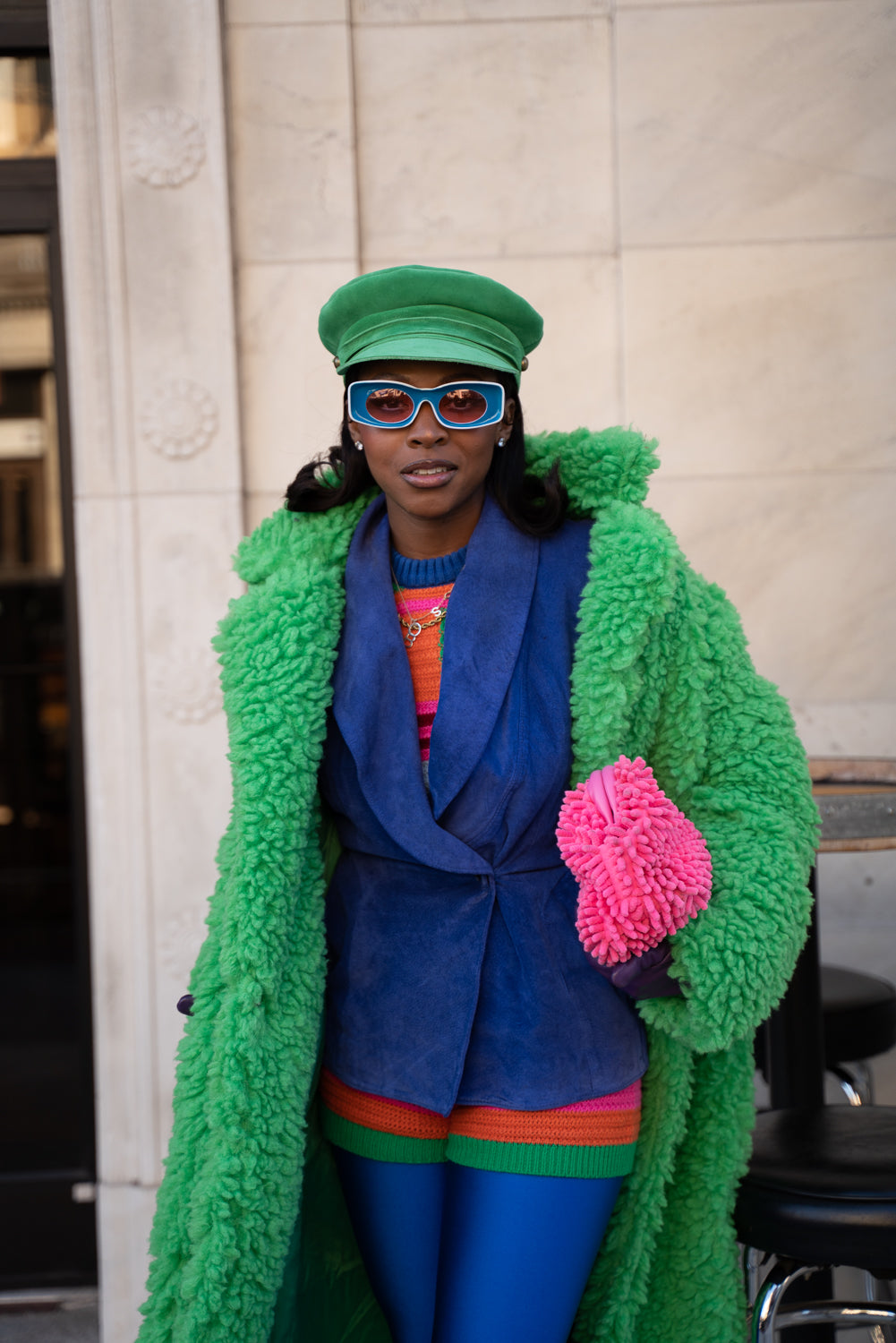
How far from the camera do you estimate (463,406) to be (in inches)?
61.5

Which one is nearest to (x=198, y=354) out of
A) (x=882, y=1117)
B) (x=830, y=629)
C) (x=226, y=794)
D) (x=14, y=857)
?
(x=226, y=794)

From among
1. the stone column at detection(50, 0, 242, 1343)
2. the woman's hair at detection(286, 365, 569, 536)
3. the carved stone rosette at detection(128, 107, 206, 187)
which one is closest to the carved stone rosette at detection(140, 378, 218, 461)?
the stone column at detection(50, 0, 242, 1343)

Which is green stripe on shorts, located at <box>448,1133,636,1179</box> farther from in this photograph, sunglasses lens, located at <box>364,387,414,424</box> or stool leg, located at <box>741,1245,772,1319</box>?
sunglasses lens, located at <box>364,387,414,424</box>

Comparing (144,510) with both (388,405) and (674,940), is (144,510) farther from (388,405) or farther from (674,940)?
(674,940)

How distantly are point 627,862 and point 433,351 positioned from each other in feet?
2.26

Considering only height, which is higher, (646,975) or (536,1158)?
(646,975)

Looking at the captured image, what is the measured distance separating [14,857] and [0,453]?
3.02 m

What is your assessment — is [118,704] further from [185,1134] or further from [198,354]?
[185,1134]

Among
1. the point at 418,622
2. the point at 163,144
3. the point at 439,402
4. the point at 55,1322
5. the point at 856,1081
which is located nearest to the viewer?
the point at 439,402

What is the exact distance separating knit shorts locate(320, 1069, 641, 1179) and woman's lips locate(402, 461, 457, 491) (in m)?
0.81

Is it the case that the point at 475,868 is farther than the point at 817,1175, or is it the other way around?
the point at 817,1175

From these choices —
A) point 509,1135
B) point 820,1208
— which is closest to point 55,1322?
point 509,1135

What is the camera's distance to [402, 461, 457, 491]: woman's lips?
1571 millimetres

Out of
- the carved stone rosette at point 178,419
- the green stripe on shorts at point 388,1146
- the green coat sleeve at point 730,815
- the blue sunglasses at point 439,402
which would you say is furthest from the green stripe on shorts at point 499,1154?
the carved stone rosette at point 178,419
